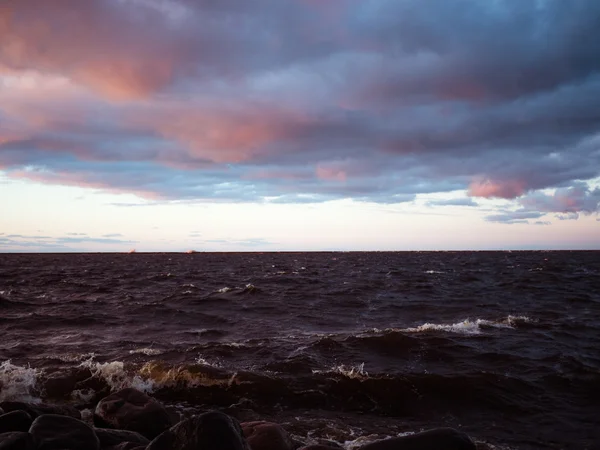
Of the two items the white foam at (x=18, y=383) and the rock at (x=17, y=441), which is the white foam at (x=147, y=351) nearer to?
the white foam at (x=18, y=383)

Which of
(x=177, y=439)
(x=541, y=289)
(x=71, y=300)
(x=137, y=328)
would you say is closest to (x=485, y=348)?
(x=177, y=439)

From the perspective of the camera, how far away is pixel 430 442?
634 centimetres

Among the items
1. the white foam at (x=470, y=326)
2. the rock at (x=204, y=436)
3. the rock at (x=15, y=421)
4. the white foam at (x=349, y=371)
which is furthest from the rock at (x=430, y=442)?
the white foam at (x=470, y=326)

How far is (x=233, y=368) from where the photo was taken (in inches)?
472

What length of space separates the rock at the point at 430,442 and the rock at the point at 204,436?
2.15 metres

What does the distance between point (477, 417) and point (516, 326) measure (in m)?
9.54

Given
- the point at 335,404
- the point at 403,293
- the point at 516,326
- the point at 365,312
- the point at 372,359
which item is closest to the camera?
the point at 335,404

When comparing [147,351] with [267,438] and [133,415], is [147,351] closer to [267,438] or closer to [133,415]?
[133,415]

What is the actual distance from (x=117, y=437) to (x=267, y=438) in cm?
233

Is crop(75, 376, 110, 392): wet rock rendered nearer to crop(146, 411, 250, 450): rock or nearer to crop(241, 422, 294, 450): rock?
crop(241, 422, 294, 450): rock

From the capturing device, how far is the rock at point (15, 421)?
6594 millimetres

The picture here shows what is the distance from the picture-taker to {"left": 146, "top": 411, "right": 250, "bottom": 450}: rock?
5.30 m

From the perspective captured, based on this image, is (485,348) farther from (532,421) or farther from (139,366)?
(139,366)

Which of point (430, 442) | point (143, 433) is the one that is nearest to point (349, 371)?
point (430, 442)
